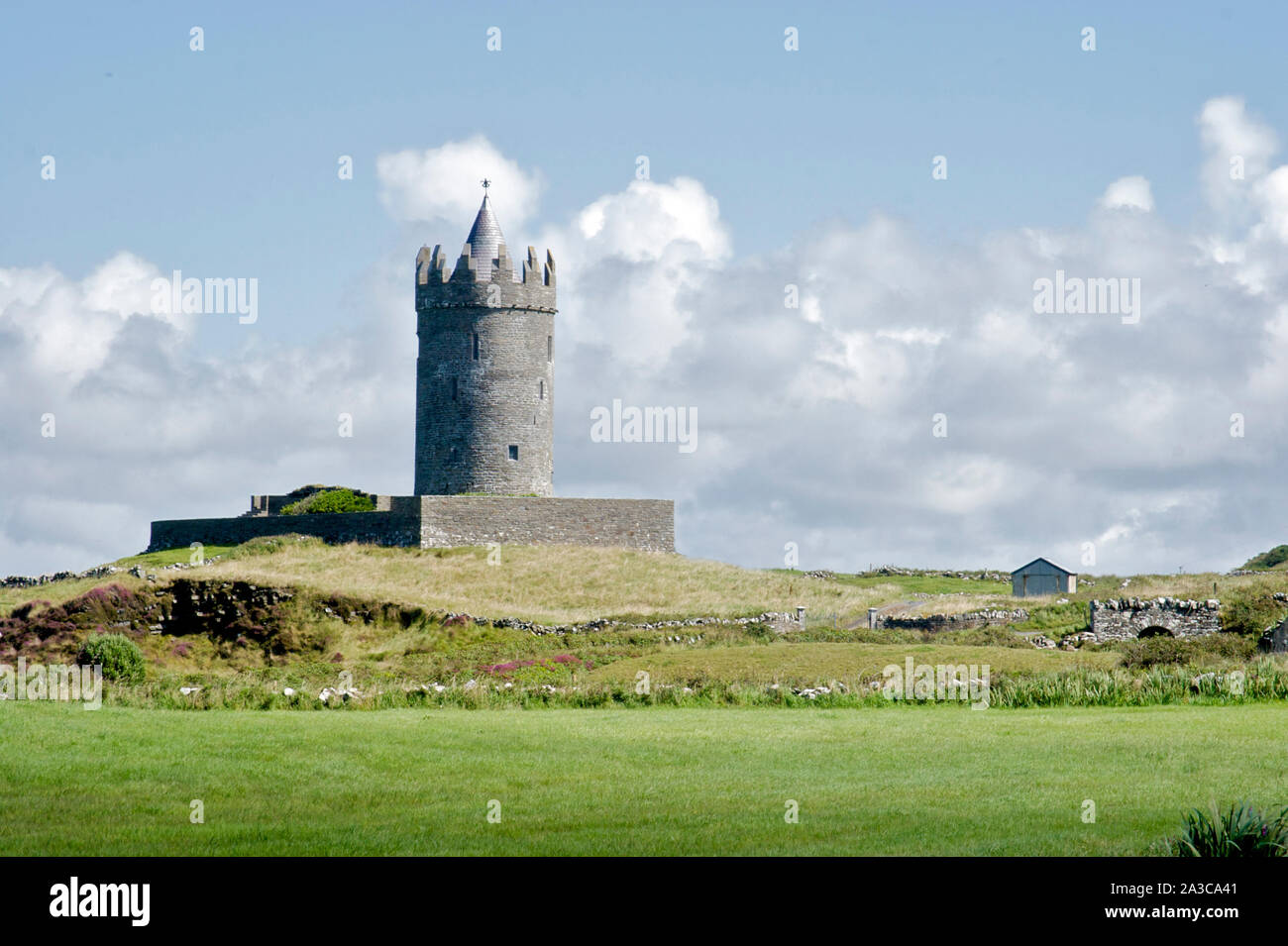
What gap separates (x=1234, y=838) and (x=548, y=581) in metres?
40.3

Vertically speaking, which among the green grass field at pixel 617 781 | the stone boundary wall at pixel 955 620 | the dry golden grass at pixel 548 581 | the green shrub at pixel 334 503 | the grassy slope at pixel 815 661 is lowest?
the green grass field at pixel 617 781

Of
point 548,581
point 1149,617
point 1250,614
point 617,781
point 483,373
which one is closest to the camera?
point 617,781

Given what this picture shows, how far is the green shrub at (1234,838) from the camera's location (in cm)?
1039

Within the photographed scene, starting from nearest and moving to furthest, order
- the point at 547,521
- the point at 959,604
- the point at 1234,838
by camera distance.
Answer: the point at 1234,838
the point at 959,604
the point at 547,521

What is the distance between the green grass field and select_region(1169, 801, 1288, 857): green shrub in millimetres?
756

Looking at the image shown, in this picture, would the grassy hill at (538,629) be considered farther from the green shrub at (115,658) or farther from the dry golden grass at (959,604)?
the green shrub at (115,658)

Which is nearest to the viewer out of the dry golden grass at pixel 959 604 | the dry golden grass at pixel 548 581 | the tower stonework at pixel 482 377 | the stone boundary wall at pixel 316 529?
the dry golden grass at pixel 548 581

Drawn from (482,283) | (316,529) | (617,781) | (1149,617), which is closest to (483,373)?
(482,283)

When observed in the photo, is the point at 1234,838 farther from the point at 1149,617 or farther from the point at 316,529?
the point at 316,529

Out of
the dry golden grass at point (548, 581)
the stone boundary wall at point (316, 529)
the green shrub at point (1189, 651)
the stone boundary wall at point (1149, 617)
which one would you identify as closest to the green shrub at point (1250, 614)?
the stone boundary wall at point (1149, 617)

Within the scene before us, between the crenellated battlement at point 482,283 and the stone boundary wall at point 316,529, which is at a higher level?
the crenellated battlement at point 482,283

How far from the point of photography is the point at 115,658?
28.8 m

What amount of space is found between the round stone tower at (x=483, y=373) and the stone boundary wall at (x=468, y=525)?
5720 mm

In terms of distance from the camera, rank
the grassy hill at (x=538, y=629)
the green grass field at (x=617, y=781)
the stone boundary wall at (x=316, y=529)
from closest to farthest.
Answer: the green grass field at (x=617, y=781) < the grassy hill at (x=538, y=629) < the stone boundary wall at (x=316, y=529)
